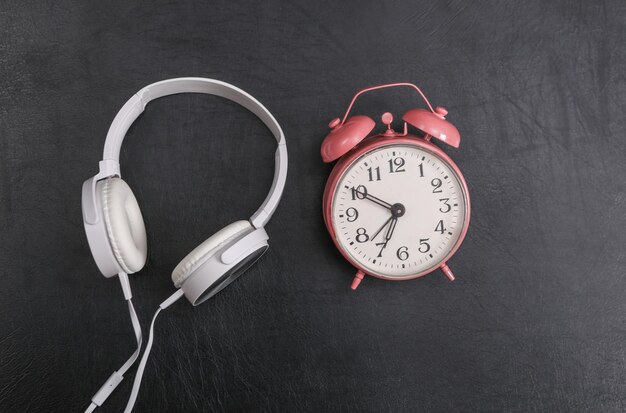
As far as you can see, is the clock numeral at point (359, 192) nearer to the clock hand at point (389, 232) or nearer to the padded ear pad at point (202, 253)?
the clock hand at point (389, 232)

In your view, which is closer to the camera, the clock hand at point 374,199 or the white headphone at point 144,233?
the white headphone at point 144,233

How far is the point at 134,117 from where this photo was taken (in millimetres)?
1040

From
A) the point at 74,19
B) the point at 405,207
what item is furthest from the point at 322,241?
the point at 74,19

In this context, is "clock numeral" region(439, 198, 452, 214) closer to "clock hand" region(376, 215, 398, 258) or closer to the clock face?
the clock face

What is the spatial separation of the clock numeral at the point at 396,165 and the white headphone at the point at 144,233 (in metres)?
0.23

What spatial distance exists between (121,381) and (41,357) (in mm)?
195

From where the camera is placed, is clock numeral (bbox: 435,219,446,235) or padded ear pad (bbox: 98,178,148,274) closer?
padded ear pad (bbox: 98,178,148,274)

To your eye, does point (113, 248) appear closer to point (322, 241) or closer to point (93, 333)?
point (93, 333)

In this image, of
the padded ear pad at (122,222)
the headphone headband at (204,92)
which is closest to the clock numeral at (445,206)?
the headphone headband at (204,92)

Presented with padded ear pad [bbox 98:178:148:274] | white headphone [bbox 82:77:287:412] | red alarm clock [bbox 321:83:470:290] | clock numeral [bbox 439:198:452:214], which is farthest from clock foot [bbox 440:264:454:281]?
padded ear pad [bbox 98:178:148:274]

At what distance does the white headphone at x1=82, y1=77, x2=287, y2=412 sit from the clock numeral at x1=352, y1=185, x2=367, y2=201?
0.15 m

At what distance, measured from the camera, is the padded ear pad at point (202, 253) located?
0.91 m

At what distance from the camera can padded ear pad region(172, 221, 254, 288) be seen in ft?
2.98

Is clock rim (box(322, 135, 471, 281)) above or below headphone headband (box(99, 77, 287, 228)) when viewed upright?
below
